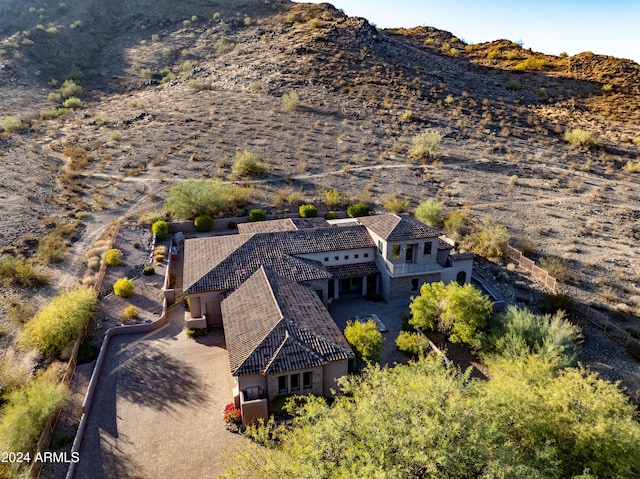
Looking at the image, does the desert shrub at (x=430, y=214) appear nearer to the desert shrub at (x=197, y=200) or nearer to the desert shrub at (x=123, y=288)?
the desert shrub at (x=197, y=200)

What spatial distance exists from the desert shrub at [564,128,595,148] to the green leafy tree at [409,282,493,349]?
160ft

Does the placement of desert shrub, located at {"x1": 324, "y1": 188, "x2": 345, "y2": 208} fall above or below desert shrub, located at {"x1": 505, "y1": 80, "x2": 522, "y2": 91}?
below

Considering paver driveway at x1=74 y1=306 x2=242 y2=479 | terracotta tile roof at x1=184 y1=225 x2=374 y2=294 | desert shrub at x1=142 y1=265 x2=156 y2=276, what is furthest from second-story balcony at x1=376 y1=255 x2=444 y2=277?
desert shrub at x1=142 y1=265 x2=156 y2=276

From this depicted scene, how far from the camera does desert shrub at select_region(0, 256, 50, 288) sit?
3041 cm

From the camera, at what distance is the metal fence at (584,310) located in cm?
2562

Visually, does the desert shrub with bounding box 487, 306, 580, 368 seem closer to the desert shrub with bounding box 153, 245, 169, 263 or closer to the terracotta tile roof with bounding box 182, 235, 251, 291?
the terracotta tile roof with bounding box 182, 235, 251, 291

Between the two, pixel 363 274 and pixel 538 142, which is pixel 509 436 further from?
pixel 538 142

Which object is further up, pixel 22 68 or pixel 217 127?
pixel 22 68

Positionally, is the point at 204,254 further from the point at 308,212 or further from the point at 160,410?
the point at 308,212

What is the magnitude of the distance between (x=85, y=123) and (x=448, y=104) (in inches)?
2281

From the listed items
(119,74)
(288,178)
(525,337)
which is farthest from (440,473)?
(119,74)

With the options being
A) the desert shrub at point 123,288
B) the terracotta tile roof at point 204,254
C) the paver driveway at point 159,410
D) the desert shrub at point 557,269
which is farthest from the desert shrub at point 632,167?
the desert shrub at point 123,288

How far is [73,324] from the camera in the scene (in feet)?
79.2

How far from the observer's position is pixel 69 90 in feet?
253
